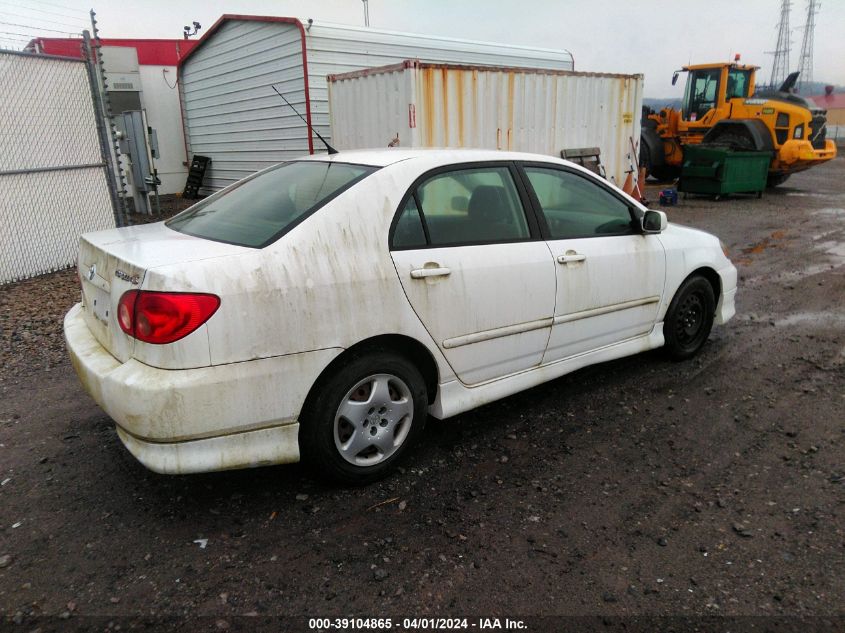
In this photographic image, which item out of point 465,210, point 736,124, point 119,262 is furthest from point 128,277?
point 736,124

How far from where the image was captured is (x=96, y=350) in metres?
2.90

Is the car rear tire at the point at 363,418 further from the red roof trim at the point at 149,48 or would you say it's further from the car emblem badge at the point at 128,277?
the red roof trim at the point at 149,48

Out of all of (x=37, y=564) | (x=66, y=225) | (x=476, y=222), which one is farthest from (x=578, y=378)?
(x=66, y=225)

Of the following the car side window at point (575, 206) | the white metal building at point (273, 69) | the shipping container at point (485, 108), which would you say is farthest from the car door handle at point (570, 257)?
the white metal building at point (273, 69)

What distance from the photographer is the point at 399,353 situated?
3.05m

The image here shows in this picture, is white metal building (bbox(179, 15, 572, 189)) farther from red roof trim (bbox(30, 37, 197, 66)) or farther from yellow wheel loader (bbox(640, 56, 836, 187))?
red roof trim (bbox(30, 37, 197, 66))

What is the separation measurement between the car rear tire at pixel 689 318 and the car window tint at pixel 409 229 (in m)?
2.21

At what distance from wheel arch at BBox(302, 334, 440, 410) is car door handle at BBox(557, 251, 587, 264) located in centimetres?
100

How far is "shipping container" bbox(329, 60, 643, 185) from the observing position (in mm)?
7973

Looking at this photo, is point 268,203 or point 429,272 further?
point 268,203

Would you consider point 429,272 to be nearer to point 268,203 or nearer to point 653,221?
point 268,203

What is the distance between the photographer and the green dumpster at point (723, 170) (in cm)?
1471

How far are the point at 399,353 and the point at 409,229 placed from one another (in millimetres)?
609

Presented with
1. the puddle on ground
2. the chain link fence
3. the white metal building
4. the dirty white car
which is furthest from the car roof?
the white metal building
